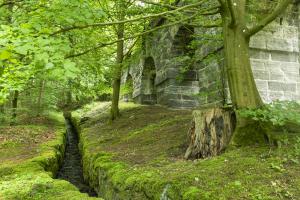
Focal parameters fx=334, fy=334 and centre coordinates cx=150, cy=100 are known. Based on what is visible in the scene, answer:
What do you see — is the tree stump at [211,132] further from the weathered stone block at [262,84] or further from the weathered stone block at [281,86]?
the weathered stone block at [281,86]

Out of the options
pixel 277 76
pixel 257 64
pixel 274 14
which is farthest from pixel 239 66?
pixel 277 76

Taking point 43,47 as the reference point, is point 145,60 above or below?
above

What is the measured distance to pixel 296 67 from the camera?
9.30m

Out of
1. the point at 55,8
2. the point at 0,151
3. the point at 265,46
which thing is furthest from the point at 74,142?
the point at 55,8

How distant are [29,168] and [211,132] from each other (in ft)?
12.0

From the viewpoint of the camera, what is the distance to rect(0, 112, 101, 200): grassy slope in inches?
191

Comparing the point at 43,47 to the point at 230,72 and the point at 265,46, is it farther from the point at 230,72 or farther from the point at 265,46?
the point at 265,46

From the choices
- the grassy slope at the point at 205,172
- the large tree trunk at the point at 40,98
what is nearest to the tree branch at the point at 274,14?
the grassy slope at the point at 205,172

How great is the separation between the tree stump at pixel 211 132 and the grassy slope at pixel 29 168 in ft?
6.58

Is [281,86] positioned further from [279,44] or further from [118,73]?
[118,73]

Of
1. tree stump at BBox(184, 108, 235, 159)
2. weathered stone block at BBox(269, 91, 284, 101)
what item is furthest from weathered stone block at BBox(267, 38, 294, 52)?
tree stump at BBox(184, 108, 235, 159)

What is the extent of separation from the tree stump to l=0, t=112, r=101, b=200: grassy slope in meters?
2.00

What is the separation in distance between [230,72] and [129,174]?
88.7 inches

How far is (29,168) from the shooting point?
6.58 metres
